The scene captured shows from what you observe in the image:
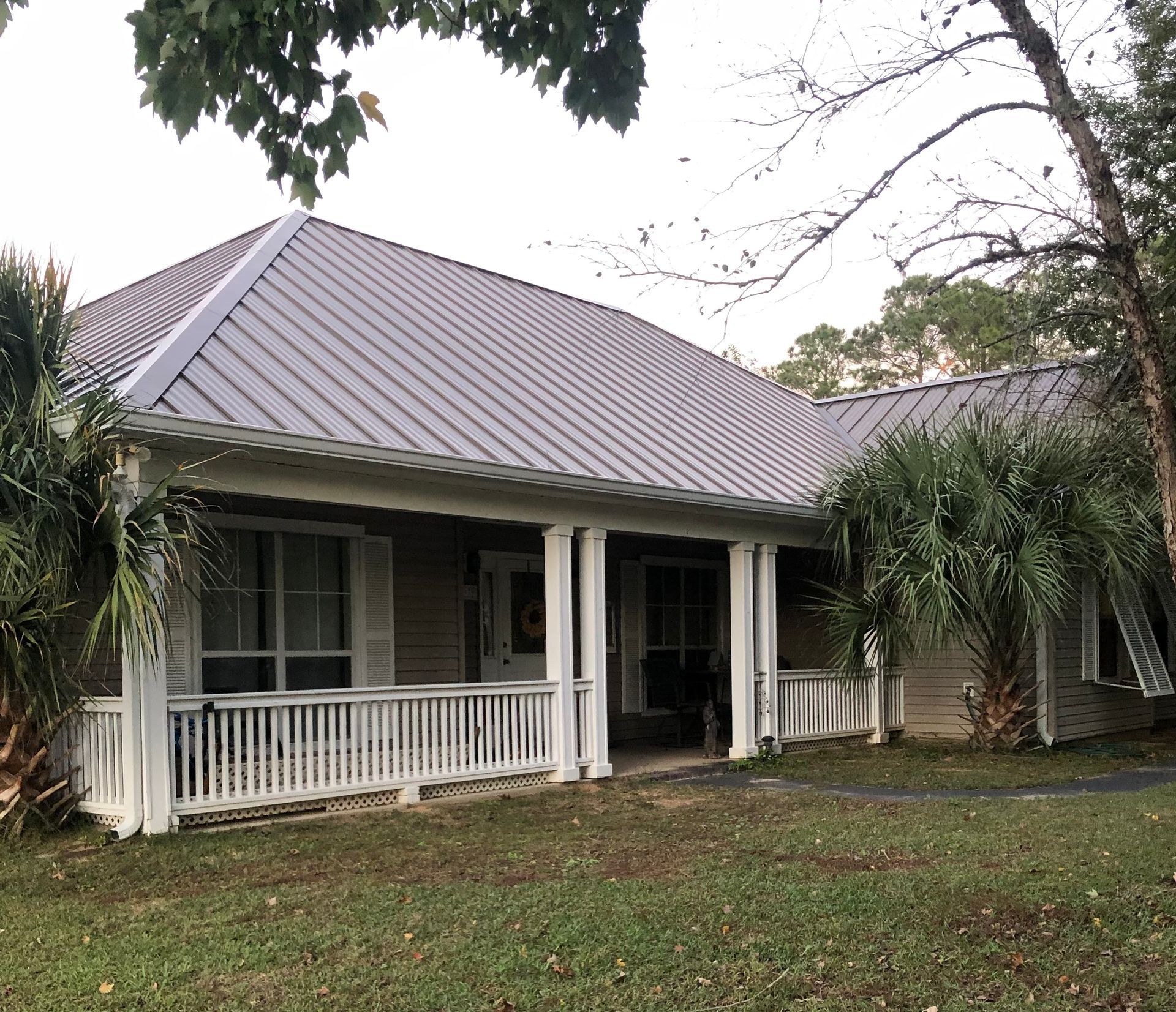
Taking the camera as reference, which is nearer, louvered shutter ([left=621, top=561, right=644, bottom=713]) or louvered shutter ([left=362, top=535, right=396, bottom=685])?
louvered shutter ([left=362, top=535, right=396, bottom=685])

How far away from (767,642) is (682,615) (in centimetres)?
290

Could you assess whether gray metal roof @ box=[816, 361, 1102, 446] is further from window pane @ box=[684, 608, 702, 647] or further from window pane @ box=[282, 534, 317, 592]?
window pane @ box=[282, 534, 317, 592]

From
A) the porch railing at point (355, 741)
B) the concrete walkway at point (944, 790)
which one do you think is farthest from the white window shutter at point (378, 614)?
the concrete walkway at point (944, 790)

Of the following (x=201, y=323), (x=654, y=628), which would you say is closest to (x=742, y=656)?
(x=654, y=628)

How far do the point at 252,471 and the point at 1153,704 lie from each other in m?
13.6

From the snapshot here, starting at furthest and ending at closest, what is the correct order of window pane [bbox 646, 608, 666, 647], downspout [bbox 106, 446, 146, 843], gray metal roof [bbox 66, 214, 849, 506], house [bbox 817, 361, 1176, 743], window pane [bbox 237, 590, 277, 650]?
window pane [bbox 646, 608, 666, 647], house [bbox 817, 361, 1176, 743], window pane [bbox 237, 590, 277, 650], gray metal roof [bbox 66, 214, 849, 506], downspout [bbox 106, 446, 146, 843]

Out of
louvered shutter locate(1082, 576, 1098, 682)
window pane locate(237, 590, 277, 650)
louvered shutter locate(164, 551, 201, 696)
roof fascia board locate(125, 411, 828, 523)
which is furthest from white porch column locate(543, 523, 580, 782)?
louvered shutter locate(1082, 576, 1098, 682)

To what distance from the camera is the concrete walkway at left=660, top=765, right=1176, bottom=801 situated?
414 inches

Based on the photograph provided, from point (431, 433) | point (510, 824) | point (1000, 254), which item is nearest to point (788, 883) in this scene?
point (510, 824)

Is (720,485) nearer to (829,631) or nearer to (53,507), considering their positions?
(829,631)

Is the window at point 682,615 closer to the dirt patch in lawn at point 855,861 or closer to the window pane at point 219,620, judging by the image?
the window pane at point 219,620

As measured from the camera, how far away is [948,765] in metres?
12.7

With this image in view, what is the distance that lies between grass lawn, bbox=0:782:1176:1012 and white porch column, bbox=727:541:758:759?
365cm

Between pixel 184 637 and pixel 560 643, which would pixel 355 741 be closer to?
pixel 184 637
